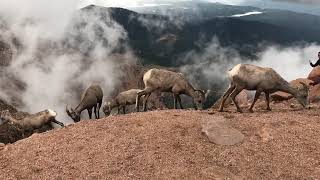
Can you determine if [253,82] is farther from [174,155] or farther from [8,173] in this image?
[8,173]

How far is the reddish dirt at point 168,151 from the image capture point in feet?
58.1

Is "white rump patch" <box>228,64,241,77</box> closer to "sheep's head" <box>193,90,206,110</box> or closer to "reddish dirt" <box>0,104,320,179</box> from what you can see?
"reddish dirt" <box>0,104,320,179</box>

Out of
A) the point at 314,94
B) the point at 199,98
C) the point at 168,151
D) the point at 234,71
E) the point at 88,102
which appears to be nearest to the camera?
the point at 168,151

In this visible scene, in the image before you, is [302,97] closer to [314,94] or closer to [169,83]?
[169,83]

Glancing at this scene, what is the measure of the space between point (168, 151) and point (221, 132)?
2.62 m

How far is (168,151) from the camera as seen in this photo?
62.0ft

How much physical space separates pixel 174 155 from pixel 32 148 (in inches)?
249

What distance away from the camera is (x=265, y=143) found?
62.8 ft

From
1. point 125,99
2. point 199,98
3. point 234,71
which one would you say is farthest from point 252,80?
point 125,99

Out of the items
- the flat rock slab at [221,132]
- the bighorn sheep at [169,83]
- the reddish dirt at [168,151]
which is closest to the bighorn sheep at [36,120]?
the bighorn sheep at [169,83]

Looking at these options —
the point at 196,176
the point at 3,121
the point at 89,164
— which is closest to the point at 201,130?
the point at 196,176

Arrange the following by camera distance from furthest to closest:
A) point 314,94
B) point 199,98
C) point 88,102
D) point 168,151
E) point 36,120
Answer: point 88,102 < point 314,94 < point 36,120 < point 199,98 < point 168,151

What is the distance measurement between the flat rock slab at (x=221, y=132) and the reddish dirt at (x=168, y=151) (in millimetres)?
253

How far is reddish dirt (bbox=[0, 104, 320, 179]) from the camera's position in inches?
697
